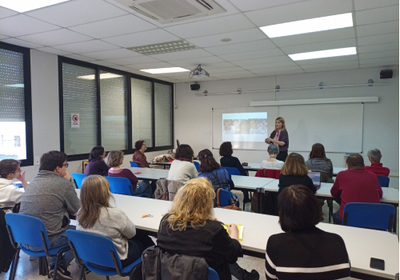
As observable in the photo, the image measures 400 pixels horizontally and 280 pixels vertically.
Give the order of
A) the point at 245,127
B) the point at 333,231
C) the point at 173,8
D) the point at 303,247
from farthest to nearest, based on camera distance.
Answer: the point at 245,127
the point at 173,8
the point at 333,231
the point at 303,247

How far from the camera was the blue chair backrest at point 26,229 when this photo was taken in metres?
2.12

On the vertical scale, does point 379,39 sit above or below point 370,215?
above

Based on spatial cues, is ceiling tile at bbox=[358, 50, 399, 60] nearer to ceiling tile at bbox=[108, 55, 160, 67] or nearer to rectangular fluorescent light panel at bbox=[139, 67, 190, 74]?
rectangular fluorescent light panel at bbox=[139, 67, 190, 74]

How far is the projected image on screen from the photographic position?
7.36m

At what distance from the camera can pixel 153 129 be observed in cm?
778

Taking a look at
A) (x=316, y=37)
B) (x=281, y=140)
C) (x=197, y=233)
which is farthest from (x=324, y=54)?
(x=197, y=233)

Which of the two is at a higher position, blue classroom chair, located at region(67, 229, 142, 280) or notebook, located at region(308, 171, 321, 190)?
notebook, located at region(308, 171, 321, 190)

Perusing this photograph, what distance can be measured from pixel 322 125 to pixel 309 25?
3.67 metres

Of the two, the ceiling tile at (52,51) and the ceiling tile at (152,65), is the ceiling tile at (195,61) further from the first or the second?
the ceiling tile at (52,51)

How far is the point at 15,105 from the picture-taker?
4.58 m

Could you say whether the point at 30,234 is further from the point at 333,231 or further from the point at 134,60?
the point at 134,60

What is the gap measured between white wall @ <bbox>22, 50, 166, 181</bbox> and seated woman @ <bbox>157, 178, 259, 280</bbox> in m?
4.06

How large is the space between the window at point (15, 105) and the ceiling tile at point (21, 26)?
68 cm

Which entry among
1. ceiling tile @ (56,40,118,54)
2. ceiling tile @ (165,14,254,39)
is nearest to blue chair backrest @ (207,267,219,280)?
ceiling tile @ (165,14,254,39)
